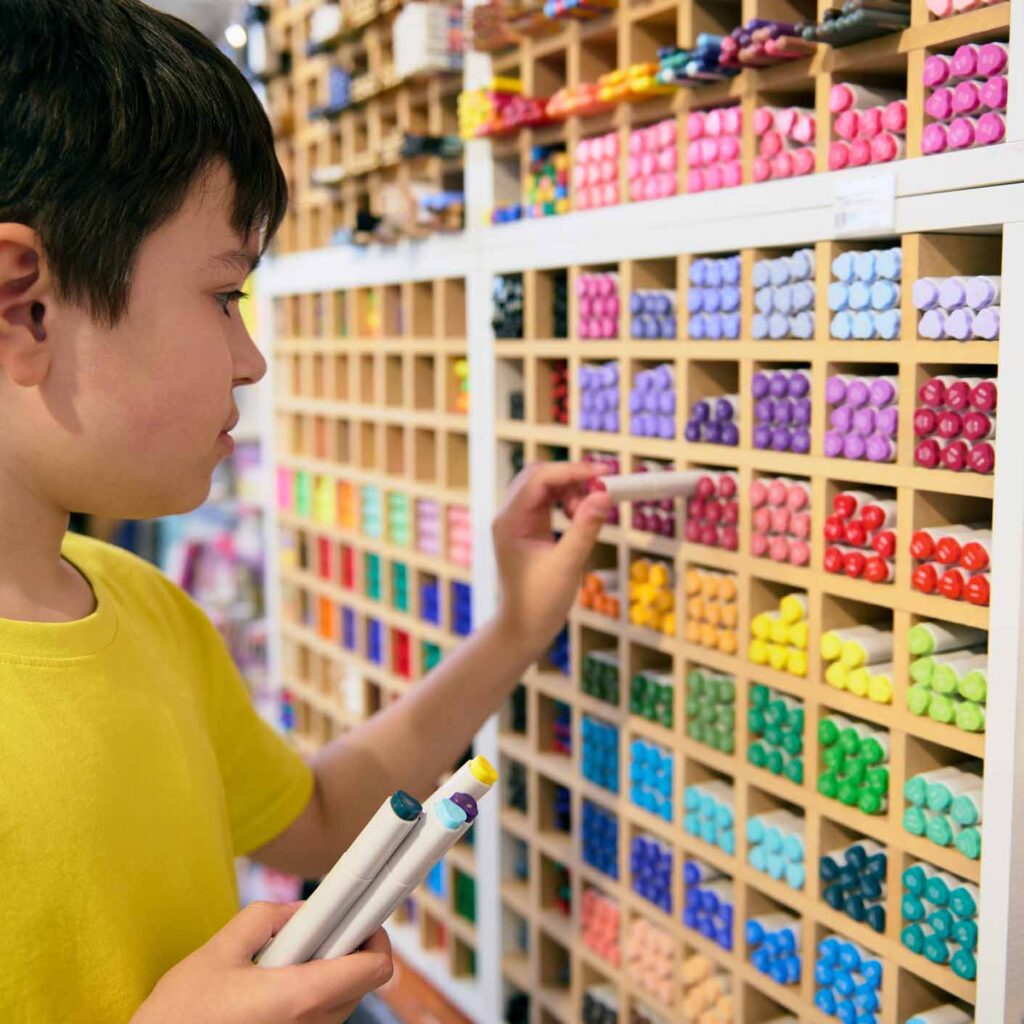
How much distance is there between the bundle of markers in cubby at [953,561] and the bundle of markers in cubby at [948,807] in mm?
105

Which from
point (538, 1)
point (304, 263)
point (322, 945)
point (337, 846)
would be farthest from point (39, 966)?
point (304, 263)

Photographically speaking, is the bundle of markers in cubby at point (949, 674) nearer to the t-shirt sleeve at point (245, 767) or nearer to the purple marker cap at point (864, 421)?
the purple marker cap at point (864, 421)

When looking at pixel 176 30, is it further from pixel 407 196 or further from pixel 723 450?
pixel 407 196

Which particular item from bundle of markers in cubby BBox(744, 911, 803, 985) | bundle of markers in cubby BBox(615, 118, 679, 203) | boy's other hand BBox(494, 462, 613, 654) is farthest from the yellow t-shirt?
bundle of markers in cubby BBox(615, 118, 679, 203)

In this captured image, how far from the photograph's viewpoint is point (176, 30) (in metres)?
0.58

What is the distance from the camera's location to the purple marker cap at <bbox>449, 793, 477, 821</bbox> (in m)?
0.49

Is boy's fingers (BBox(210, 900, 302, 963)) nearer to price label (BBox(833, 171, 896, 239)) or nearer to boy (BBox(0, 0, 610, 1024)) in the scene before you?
boy (BBox(0, 0, 610, 1024))

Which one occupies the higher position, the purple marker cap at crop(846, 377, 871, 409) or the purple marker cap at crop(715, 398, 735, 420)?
the purple marker cap at crop(846, 377, 871, 409)

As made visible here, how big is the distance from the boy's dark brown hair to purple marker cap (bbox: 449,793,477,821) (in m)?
0.26

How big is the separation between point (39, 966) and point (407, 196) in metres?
0.79

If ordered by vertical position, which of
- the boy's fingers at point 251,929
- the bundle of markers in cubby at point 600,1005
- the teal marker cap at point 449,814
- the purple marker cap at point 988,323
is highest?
the purple marker cap at point 988,323

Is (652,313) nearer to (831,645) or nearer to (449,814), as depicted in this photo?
(831,645)

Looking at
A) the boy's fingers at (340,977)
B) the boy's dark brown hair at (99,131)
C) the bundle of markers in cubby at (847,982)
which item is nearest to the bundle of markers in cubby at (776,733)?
the bundle of markers in cubby at (847,982)

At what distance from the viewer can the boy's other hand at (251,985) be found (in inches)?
20.1
